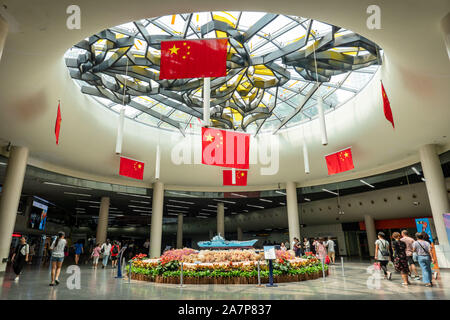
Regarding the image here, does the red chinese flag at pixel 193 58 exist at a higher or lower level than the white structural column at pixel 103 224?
higher

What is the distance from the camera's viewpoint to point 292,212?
2369 centimetres

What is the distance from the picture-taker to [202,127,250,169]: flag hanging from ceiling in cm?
1123

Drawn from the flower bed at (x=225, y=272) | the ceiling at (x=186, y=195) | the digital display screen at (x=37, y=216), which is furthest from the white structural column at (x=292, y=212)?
the digital display screen at (x=37, y=216)

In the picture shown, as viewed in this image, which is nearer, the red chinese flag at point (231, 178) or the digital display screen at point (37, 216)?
the red chinese flag at point (231, 178)

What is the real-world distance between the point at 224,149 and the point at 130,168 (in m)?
6.63

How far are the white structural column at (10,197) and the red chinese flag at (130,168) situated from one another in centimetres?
497

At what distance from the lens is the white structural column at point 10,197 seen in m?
13.6

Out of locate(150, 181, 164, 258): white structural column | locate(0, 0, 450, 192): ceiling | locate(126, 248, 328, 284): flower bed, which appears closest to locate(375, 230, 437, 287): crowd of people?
locate(126, 248, 328, 284): flower bed

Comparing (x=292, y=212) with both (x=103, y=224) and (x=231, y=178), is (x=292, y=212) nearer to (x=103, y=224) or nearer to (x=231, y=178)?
(x=231, y=178)

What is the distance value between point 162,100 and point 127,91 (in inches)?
83.0

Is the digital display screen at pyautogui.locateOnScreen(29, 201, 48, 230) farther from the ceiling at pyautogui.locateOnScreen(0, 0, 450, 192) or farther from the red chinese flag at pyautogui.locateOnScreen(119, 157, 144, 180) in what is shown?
the red chinese flag at pyautogui.locateOnScreen(119, 157, 144, 180)

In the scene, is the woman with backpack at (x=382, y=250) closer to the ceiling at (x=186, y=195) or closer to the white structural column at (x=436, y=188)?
the white structural column at (x=436, y=188)

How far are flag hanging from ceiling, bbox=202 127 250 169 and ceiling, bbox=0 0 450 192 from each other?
5.33m
